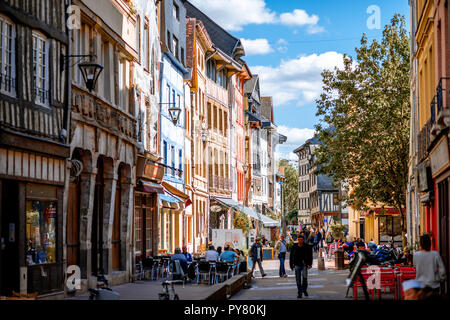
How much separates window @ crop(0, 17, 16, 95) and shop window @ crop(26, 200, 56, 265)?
2.49 m

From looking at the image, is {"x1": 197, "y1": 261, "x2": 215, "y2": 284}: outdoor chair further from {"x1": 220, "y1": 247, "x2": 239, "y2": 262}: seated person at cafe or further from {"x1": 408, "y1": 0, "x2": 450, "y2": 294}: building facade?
{"x1": 408, "y1": 0, "x2": 450, "y2": 294}: building facade

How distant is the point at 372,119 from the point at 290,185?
94.5 metres

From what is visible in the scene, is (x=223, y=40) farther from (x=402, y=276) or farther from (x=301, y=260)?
(x=402, y=276)

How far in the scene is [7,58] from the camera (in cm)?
1638

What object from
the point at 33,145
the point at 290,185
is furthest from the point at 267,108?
the point at 33,145

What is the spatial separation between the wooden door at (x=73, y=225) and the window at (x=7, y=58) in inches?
197

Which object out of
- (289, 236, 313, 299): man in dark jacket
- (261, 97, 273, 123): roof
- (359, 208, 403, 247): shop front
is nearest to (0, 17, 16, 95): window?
(289, 236, 313, 299): man in dark jacket

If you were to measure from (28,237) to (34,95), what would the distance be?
9.70ft

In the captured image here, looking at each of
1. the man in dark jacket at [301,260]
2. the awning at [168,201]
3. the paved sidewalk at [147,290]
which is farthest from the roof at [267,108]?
the man in dark jacket at [301,260]

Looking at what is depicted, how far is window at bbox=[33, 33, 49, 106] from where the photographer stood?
1781 cm

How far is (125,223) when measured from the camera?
86.7ft

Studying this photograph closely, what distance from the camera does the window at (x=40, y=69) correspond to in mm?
17812

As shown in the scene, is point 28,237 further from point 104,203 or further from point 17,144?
point 104,203
